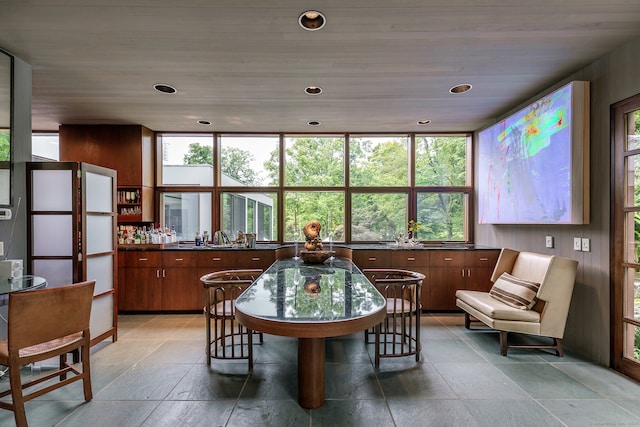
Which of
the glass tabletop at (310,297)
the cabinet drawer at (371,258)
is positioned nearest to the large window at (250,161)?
the cabinet drawer at (371,258)

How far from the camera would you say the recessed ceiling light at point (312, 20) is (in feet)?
6.81

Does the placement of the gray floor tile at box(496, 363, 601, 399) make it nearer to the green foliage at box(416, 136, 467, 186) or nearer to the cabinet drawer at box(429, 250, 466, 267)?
the cabinet drawer at box(429, 250, 466, 267)

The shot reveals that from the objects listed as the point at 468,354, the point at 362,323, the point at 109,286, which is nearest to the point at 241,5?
the point at 362,323

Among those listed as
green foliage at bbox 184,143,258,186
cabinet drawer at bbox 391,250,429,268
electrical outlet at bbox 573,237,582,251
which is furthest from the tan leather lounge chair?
green foliage at bbox 184,143,258,186

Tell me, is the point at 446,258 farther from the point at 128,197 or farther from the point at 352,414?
the point at 128,197

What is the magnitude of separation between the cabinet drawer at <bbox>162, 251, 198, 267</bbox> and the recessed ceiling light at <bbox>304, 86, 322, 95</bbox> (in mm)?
2719

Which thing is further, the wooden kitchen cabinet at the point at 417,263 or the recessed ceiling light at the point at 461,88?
the wooden kitchen cabinet at the point at 417,263

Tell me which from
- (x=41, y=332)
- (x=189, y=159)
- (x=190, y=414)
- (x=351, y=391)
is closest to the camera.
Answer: (x=41, y=332)

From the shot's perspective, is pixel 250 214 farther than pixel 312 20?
Yes

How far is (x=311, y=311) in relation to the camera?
67.2 inches

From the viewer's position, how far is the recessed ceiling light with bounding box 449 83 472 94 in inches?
127

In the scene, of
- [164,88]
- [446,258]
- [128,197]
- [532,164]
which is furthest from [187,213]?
[532,164]

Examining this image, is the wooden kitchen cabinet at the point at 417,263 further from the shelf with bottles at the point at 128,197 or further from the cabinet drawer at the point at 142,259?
the shelf with bottles at the point at 128,197

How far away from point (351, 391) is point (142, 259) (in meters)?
3.45
